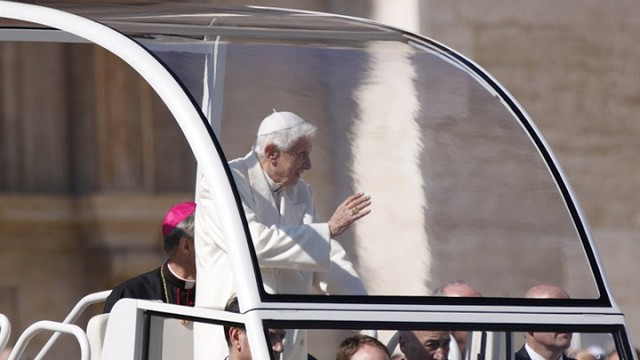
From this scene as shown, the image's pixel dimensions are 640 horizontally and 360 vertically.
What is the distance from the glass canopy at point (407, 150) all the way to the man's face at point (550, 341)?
100mm

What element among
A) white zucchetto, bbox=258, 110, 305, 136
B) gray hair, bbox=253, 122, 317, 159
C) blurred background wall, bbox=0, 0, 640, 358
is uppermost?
white zucchetto, bbox=258, 110, 305, 136

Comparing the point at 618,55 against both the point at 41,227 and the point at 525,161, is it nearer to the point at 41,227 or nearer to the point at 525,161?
the point at 41,227

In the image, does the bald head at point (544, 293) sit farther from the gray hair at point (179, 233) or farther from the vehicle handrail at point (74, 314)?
the vehicle handrail at point (74, 314)

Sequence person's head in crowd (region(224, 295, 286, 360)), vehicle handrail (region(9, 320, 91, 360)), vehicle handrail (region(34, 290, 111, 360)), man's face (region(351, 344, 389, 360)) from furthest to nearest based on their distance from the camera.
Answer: vehicle handrail (region(34, 290, 111, 360)) < vehicle handrail (region(9, 320, 91, 360)) < man's face (region(351, 344, 389, 360)) < person's head in crowd (region(224, 295, 286, 360))

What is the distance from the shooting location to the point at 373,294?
3.95m

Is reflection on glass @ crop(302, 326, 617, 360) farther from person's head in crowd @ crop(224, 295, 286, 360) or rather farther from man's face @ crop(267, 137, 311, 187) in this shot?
man's face @ crop(267, 137, 311, 187)

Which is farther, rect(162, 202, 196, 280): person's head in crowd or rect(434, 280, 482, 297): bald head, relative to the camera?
rect(162, 202, 196, 280): person's head in crowd

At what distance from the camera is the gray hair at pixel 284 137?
4.04m

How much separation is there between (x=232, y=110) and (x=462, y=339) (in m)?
0.73

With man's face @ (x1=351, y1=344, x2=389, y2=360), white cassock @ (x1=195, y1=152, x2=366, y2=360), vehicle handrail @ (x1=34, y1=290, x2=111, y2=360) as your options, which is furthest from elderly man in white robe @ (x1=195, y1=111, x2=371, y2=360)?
vehicle handrail @ (x1=34, y1=290, x2=111, y2=360)

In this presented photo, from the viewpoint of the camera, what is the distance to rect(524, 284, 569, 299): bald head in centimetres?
410

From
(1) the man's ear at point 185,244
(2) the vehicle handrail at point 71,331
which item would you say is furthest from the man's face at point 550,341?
(1) the man's ear at point 185,244

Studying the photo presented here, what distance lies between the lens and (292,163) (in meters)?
4.06

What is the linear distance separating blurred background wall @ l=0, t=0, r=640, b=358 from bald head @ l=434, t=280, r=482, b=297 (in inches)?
192
